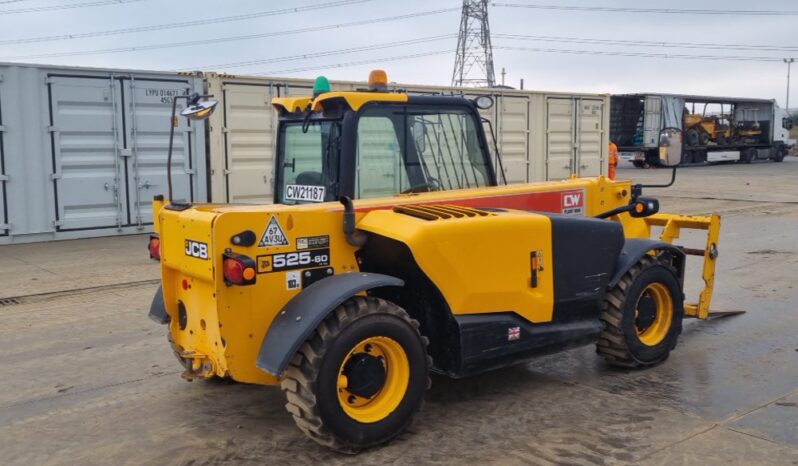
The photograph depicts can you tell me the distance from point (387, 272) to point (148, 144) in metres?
9.41

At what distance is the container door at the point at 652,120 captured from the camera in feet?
118

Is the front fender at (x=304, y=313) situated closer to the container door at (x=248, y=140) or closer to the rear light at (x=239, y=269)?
the rear light at (x=239, y=269)

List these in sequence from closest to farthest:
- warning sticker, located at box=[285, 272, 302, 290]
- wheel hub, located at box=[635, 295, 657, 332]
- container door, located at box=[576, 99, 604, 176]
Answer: warning sticker, located at box=[285, 272, 302, 290]
wheel hub, located at box=[635, 295, 657, 332]
container door, located at box=[576, 99, 604, 176]

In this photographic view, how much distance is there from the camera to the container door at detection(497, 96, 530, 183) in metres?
17.3

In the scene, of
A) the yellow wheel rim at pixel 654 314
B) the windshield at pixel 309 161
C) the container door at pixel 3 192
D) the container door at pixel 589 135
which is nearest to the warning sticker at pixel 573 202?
the yellow wheel rim at pixel 654 314

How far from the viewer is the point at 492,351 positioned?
465 centimetres

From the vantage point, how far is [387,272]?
462 cm

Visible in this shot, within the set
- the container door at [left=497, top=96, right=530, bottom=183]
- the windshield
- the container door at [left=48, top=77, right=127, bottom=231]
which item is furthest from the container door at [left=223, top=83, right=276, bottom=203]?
the windshield

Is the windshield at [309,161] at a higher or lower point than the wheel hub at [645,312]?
higher

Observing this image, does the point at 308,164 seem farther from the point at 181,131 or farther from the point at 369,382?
the point at 181,131

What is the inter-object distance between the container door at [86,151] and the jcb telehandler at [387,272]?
306 inches

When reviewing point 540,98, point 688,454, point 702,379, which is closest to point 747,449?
point 688,454

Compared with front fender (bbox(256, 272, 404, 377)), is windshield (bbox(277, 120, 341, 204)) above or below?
above

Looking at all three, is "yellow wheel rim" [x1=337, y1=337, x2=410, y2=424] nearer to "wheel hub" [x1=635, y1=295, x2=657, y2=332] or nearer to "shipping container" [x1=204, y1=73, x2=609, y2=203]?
"wheel hub" [x1=635, y1=295, x2=657, y2=332]
